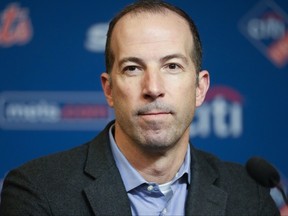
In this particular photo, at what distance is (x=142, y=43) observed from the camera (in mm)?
1527

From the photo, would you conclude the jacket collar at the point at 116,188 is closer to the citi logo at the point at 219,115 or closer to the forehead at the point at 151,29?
the forehead at the point at 151,29

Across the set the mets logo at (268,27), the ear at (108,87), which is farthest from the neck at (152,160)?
the mets logo at (268,27)

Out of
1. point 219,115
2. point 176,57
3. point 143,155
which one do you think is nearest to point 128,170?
point 143,155

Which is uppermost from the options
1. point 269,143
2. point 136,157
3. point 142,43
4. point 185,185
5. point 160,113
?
point 142,43

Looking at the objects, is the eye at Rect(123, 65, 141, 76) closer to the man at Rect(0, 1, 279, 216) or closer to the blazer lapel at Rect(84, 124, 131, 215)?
the man at Rect(0, 1, 279, 216)

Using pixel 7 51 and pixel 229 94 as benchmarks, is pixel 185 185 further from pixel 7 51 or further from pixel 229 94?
pixel 7 51

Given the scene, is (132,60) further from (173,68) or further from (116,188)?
(116,188)

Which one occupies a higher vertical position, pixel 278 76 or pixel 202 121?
pixel 278 76

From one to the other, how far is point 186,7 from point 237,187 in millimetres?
1091

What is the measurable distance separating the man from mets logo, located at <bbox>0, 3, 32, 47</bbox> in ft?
3.12

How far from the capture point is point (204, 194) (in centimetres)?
164

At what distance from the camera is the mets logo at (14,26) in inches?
97.7

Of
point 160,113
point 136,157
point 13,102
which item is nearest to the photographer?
point 160,113

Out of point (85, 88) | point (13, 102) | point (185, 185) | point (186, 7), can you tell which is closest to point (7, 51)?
point (13, 102)
